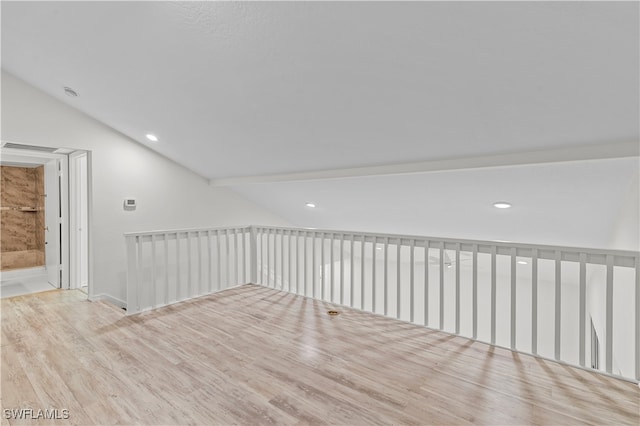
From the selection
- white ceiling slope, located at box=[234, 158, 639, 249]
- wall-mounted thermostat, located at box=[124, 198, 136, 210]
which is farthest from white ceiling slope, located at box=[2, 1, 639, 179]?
wall-mounted thermostat, located at box=[124, 198, 136, 210]

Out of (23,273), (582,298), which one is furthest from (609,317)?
(23,273)

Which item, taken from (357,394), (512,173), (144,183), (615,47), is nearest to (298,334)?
(357,394)

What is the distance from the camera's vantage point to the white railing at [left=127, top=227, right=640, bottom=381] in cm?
229

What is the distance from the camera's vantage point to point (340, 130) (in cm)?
287

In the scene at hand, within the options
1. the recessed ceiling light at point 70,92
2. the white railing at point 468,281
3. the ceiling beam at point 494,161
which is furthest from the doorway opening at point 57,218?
the ceiling beam at point 494,161

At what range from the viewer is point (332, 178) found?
3.76 metres

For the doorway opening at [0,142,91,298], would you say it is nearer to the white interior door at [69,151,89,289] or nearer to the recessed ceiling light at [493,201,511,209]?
the white interior door at [69,151,89,289]

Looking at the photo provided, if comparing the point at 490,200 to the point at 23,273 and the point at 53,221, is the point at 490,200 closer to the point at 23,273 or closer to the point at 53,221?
the point at 53,221

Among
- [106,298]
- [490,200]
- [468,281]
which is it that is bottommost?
[468,281]

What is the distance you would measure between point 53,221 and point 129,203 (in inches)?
55.7

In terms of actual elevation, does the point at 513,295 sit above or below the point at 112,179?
below

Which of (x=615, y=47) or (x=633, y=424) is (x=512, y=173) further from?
(x=633, y=424)

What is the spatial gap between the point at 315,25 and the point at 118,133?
3728mm

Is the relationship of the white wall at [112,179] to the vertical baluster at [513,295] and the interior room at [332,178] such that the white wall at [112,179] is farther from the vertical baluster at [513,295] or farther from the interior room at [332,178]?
the vertical baluster at [513,295]
